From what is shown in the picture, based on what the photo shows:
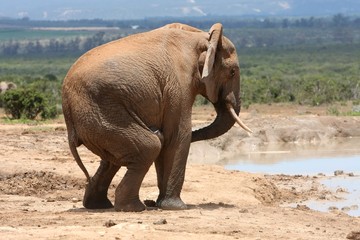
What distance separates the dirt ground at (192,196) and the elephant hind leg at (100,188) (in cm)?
17

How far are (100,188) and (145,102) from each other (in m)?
1.27

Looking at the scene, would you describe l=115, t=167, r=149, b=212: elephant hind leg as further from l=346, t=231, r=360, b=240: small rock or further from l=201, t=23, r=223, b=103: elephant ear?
l=346, t=231, r=360, b=240: small rock

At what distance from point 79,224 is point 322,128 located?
14858mm

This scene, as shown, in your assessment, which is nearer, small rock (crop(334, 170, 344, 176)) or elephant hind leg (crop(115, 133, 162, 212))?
elephant hind leg (crop(115, 133, 162, 212))

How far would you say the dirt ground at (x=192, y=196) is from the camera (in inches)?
402

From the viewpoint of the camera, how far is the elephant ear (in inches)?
489

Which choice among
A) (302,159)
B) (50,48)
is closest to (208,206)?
(302,159)

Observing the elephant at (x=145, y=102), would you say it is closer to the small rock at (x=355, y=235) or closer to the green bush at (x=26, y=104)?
the small rock at (x=355, y=235)

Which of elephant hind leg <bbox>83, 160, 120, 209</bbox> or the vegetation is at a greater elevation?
elephant hind leg <bbox>83, 160, 120, 209</bbox>

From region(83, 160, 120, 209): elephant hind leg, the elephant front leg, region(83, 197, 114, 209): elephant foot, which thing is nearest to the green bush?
region(83, 160, 120, 209): elephant hind leg

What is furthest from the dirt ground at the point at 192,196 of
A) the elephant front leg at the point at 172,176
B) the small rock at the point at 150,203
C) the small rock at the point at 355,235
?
the small rock at the point at 150,203

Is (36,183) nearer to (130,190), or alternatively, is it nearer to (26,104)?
Result: (130,190)

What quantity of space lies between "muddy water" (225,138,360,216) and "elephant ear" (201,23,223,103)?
12.9ft

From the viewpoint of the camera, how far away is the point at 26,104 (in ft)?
87.2
